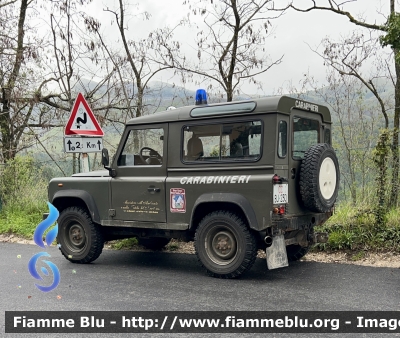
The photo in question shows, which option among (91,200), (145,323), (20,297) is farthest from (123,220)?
(145,323)

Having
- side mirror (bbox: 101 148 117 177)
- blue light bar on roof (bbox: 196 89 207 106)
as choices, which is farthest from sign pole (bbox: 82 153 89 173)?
blue light bar on roof (bbox: 196 89 207 106)

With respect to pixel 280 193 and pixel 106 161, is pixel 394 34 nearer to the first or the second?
pixel 280 193

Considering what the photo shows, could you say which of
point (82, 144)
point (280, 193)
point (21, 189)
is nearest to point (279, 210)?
point (280, 193)

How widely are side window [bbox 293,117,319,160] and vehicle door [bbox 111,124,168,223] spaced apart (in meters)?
1.76

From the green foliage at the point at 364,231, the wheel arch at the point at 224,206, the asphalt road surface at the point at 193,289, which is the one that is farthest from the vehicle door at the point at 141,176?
the green foliage at the point at 364,231

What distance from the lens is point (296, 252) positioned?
6824 millimetres

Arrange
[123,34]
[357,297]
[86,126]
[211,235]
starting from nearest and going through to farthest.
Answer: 1. [357,297]
2. [211,235]
3. [86,126]
4. [123,34]

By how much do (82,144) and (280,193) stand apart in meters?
3.70

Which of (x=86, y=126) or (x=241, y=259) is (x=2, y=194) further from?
(x=241, y=259)

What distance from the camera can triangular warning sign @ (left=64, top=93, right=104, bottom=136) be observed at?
778 centimetres

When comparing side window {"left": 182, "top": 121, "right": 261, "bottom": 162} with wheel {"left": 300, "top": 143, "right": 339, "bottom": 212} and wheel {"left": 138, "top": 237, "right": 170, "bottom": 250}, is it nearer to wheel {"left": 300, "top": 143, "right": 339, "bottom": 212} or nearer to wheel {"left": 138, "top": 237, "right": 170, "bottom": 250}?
wheel {"left": 300, "top": 143, "right": 339, "bottom": 212}

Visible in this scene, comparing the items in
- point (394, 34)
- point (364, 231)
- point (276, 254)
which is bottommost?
point (276, 254)

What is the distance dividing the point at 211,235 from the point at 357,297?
6.37 ft

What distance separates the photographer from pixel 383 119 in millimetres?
11453
